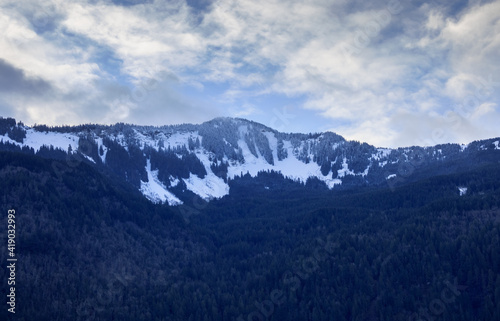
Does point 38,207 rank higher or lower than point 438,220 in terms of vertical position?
higher

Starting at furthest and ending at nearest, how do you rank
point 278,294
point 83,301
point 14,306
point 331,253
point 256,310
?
point 331,253 < point 278,294 < point 256,310 < point 83,301 < point 14,306

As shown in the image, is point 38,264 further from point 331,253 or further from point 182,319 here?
point 331,253

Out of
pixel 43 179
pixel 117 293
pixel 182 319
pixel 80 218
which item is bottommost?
pixel 182 319

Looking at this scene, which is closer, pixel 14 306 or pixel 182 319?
pixel 14 306

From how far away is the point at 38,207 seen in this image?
18075 cm

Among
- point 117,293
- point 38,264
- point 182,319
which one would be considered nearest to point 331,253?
point 182,319

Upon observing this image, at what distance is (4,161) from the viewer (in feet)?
637

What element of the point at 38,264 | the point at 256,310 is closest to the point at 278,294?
the point at 256,310

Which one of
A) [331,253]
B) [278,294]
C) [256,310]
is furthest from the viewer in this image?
[331,253]

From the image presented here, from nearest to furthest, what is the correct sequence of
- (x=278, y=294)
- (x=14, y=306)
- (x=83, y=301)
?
(x=14, y=306) < (x=83, y=301) < (x=278, y=294)

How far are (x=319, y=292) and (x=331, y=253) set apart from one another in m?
25.6

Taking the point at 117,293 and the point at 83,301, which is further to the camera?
the point at 117,293

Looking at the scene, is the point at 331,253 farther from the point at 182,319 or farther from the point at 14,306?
the point at 14,306

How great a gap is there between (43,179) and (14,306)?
76.8 metres
